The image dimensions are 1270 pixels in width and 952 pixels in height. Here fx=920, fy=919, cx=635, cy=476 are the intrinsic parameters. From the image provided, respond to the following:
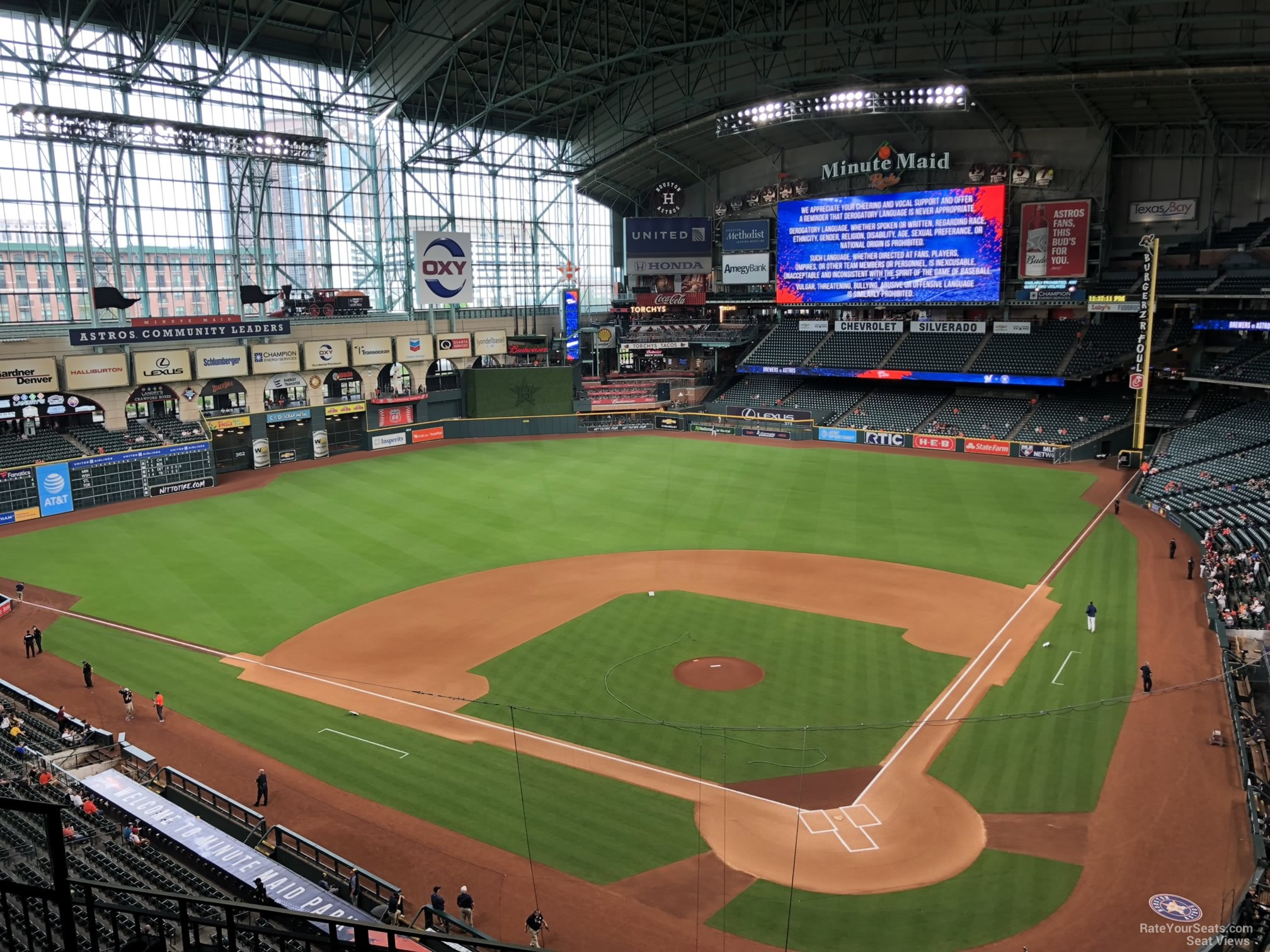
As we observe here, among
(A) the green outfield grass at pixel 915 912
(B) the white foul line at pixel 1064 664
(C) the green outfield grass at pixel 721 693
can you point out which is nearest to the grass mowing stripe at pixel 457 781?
(C) the green outfield grass at pixel 721 693

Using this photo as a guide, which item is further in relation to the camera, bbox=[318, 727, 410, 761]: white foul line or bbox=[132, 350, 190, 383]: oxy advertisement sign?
bbox=[132, 350, 190, 383]: oxy advertisement sign

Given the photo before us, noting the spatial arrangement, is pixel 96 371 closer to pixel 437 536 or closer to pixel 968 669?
pixel 437 536

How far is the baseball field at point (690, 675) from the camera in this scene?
17750 mm

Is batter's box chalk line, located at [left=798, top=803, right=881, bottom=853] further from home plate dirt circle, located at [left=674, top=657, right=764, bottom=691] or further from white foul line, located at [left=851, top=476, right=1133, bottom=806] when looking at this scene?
home plate dirt circle, located at [left=674, top=657, right=764, bottom=691]

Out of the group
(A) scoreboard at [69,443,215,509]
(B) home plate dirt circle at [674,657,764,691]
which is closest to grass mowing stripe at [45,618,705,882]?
(B) home plate dirt circle at [674,657,764,691]

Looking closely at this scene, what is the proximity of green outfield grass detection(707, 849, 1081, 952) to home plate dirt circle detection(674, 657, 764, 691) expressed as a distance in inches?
324

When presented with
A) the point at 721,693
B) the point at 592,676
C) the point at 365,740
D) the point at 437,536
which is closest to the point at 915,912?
the point at 721,693

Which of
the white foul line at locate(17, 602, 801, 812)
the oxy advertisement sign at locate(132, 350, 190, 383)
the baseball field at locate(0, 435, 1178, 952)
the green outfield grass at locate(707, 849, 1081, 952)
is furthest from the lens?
the oxy advertisement sign at locate(132, 350, 190, 383)

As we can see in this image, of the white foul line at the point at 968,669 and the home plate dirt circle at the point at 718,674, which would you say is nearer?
the white foul line at the point at 968,669

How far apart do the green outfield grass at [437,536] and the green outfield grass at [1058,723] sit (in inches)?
169

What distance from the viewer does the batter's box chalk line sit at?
59.8ft

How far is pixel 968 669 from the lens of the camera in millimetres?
26094

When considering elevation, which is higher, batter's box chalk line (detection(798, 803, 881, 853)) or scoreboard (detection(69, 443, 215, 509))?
scoreboard (detection(69, 443, 215, 509))

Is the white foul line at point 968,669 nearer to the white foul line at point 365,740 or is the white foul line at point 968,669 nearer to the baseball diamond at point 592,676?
the baseball diamond at point 592,676
